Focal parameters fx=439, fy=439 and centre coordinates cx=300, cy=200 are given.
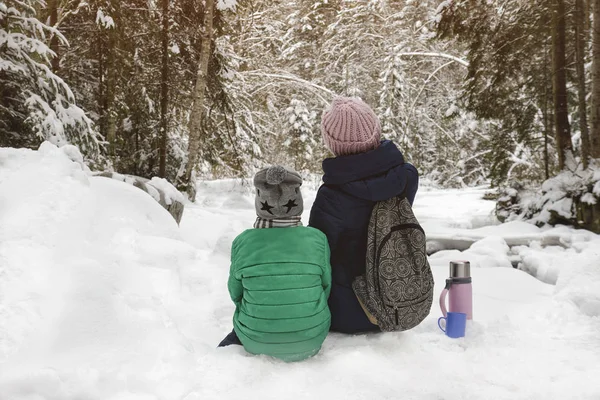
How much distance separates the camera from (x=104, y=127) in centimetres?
948

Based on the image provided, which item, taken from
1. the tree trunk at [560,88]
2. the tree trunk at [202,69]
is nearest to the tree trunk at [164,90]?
the tree trunk at [202,69]

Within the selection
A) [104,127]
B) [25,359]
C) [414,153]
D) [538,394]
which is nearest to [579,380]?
[538,394]

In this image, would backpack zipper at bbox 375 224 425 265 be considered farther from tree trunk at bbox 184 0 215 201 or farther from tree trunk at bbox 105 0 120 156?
tree trunk at bbox 184 0 215 201

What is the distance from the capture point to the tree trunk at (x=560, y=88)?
7639 mm

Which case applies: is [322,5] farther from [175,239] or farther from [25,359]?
[25,359]

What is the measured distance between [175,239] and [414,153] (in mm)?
19213

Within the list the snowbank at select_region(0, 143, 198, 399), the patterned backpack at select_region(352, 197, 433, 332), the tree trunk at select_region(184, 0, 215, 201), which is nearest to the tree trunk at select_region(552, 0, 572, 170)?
the tree trunk at select_region(184, 0, 215, 201)

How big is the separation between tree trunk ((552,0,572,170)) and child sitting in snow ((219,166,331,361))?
23.3 feet

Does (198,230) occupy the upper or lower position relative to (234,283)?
lower

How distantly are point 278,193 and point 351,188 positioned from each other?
465 millimetres

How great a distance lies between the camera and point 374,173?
2564 millimetres

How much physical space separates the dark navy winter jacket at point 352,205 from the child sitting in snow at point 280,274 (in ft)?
0.78

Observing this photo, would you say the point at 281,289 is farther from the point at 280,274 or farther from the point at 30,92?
the point at 30,92

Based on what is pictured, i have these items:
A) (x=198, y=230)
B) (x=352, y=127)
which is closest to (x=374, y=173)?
(x=352, y=127)
